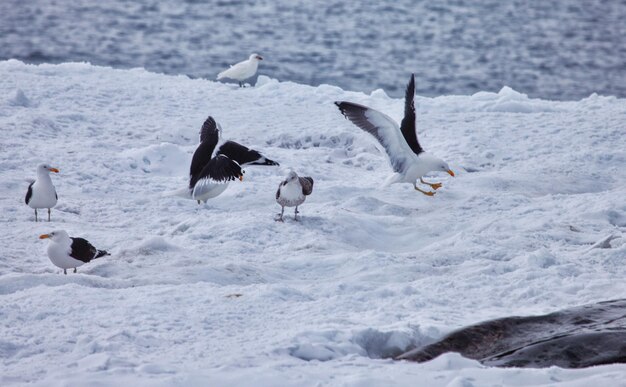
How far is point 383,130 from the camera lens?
11531 millimetres

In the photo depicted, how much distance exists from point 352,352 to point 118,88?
1078 cm

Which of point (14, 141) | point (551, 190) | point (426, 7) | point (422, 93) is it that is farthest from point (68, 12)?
point (551, 190)

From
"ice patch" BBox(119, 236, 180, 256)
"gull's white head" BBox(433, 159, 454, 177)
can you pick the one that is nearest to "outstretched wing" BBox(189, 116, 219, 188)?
"ice patch" BBox(119, 236, 180, 256)

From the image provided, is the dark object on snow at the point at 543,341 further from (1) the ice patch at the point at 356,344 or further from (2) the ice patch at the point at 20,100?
(2) the ice patch at the point at 20,100

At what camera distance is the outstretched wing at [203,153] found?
10.8 meters

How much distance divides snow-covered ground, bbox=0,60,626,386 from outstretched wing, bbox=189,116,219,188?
409mm

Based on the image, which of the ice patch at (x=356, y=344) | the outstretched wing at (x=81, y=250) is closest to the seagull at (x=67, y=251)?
the outstretched wing at (x=81, y=250)

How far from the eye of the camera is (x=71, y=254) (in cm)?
837

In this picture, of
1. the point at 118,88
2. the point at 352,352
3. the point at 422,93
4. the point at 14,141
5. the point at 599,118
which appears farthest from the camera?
the point at 422,93

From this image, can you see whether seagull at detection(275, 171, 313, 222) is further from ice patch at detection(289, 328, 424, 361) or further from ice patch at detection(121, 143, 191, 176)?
ice patch at detection(289, 328, 424, 361)

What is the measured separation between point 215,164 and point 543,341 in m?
4.90

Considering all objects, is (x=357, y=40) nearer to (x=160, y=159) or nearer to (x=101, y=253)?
(x=160, y=159)

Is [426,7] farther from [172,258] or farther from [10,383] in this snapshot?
[10,383]

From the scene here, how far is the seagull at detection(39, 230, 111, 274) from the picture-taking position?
329 inches
